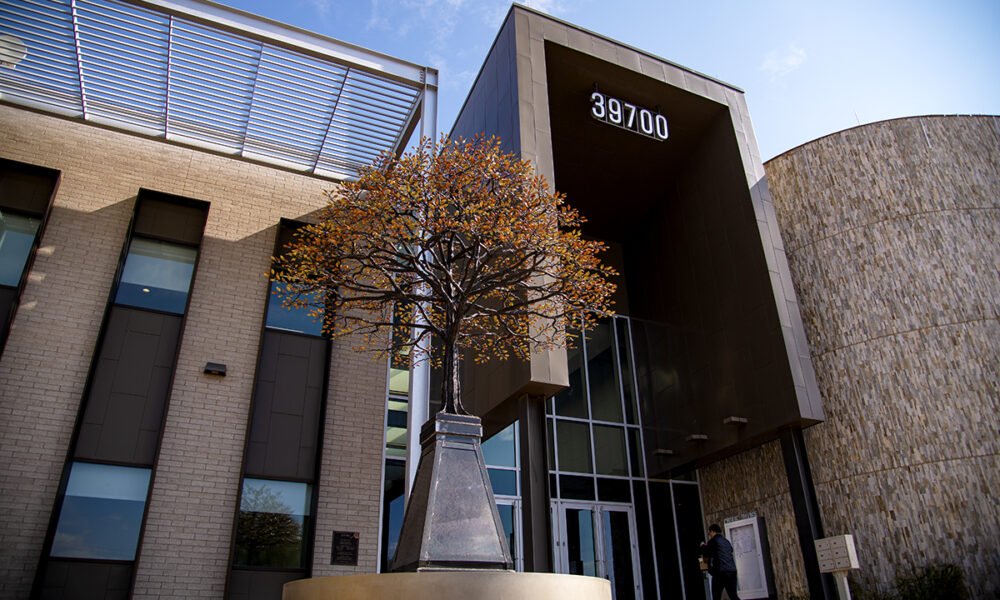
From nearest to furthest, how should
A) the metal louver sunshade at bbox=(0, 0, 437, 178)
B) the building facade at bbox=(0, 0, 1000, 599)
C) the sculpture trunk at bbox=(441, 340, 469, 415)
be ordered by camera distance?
the sculpture trunk at bbox=(441, 340, 469, 415)
the building facade at bbox=(0, 0, 1000, 599)
the metal louver sunshade at bbox=(0, 0, 437, 178)

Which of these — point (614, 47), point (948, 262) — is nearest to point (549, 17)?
point (614, 47)

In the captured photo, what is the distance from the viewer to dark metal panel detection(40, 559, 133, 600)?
888 centimetres

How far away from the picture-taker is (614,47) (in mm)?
13688

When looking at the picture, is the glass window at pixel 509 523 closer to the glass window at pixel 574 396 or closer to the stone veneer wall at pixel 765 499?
the glass window at pixel 574 396

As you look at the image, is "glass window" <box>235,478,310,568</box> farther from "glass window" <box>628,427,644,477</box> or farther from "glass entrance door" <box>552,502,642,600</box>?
"glass window" <box>628,427,644,477</box>

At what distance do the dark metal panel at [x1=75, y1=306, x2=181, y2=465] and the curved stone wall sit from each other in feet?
39.9

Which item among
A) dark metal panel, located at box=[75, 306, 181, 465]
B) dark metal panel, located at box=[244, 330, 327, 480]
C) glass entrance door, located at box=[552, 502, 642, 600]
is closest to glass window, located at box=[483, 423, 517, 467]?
glass entrance door, located at box=[552, 502, 642, 600]

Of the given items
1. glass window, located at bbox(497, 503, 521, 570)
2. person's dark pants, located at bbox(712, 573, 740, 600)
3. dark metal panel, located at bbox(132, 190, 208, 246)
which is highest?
dark metal panel, located at bbox(132, 190, 208, 246)

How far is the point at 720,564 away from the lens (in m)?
11.1

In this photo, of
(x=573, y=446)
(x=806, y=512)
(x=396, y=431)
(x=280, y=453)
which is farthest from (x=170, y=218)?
(x=806, y=512)

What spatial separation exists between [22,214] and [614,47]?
11.2 meters

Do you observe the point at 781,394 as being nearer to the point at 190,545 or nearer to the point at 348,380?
the point at 348,380

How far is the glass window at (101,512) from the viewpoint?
9.21 meters

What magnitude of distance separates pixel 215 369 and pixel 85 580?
10.9 feet
